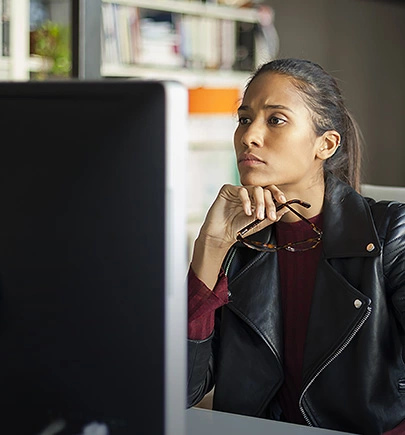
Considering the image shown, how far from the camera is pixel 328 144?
1.58 metres

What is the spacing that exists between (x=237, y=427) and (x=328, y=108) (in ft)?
2.41

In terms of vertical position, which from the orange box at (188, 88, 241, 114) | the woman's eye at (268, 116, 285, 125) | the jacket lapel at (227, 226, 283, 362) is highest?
the orange box at (188, 88, 241, 114)

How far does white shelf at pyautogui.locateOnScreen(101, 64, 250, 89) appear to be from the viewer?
14.6 feet

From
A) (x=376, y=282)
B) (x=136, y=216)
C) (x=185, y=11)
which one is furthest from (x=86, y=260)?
(x=185, y=11)

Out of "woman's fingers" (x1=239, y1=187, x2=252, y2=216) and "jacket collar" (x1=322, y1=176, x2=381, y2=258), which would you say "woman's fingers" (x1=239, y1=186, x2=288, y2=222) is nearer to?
"woman's fingers" (x1=239, y1=187, x2=252, y2=216)

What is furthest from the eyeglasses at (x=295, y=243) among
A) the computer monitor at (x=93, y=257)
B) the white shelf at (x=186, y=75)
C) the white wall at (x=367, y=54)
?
the white wall at (x=367, y=54)

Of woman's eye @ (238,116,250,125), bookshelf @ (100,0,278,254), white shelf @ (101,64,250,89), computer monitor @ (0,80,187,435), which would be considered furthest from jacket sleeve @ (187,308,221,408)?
white shelf @ (101,64,250,89)

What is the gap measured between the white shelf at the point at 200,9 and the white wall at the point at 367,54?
1.07ft

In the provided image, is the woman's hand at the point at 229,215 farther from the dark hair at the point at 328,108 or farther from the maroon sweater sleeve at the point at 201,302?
the dark hair at the point at 328,108

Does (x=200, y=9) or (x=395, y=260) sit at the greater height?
(x=200, y=9)

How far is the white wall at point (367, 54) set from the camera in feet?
17.2

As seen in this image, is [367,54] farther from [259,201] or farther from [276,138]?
[259,201]

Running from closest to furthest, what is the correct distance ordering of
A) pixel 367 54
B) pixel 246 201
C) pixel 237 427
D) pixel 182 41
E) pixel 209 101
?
pixel 237 427 < pixel 246 201 < pixel 209 101 < pixel 182 41 < pixel 367 54

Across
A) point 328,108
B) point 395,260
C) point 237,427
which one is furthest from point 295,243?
point 237,427
